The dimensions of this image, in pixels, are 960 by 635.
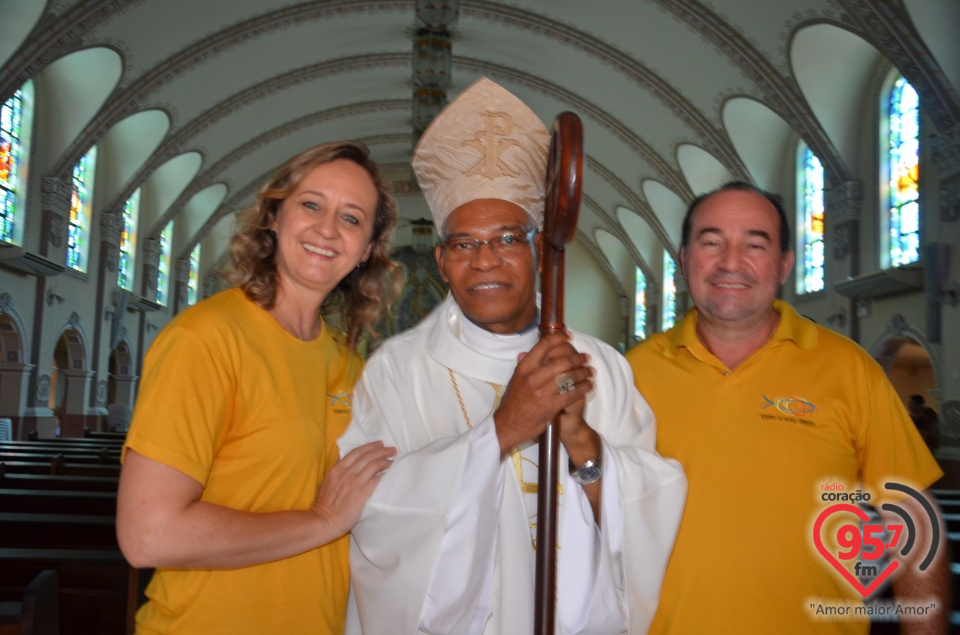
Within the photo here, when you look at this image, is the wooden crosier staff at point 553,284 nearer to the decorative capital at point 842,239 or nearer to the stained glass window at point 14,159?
the decorative capital at point 842,239

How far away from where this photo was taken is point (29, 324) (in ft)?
42.8

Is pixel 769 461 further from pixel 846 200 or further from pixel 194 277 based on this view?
pixel 194 277

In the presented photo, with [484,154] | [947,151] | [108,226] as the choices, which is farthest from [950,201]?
[108,226]

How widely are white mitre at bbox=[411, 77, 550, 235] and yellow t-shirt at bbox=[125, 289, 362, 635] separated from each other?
618mm

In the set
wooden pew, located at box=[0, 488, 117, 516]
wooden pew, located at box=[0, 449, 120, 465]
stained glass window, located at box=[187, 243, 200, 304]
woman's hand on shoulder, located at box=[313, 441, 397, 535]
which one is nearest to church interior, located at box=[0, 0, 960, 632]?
stained glass window, located at box=[187, 243, 200, 304]

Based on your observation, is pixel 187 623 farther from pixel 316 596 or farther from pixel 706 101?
pixel 706 101

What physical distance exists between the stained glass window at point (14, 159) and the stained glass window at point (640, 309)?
545 inches

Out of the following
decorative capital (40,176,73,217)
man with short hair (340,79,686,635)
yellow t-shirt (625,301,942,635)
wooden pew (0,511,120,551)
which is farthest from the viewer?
decorative capital (40,176,73,217)

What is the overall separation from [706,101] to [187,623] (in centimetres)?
1327

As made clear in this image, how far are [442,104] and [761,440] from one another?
556 inches

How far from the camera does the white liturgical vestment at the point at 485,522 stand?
5.65ft

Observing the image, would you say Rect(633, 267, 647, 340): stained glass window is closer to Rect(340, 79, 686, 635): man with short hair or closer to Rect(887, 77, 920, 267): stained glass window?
Rect(887, 77, 920, 267): stained glass window

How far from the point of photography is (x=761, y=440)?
2027 mm

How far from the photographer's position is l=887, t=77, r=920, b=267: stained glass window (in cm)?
1059
